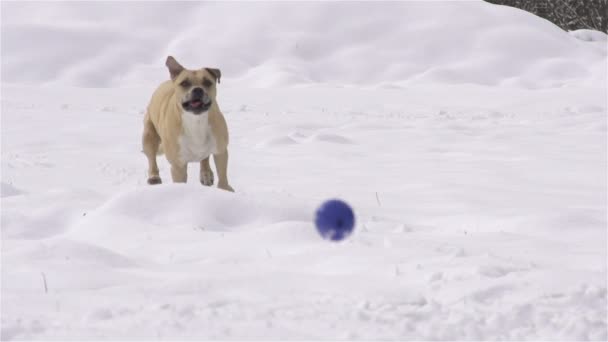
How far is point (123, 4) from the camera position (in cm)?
2512

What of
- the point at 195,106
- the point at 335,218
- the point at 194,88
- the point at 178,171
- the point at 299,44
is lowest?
the point at 299,44

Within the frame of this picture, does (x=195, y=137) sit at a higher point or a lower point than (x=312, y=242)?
lower

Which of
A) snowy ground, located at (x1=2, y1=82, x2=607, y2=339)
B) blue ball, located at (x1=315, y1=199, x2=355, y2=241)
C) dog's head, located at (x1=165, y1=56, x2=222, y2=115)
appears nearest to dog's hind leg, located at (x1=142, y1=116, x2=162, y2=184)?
snowy ground, located at (x1=2, y1=82, x2=607, y2=339)

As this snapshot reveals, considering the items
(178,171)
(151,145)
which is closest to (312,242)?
(178,171)

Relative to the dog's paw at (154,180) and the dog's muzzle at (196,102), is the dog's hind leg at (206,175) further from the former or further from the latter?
the dog's muzzle at (196,102)

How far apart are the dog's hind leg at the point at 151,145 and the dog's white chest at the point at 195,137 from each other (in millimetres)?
627

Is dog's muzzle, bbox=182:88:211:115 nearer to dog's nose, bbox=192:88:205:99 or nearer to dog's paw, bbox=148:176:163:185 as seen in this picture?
dog's nose, bbox=192:88:205:99

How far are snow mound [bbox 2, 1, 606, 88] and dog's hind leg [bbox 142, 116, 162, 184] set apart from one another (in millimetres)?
12127

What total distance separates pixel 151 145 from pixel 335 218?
364cm

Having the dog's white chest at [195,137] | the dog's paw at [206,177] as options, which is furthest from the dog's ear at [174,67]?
the dog's paw at [206,177]

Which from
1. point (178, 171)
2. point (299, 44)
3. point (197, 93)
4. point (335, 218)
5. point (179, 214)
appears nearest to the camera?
point (335, 218)

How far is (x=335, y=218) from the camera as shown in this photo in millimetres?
3699

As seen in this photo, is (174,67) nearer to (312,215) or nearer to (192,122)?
(192,122)

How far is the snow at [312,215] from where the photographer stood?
312 centimetres
